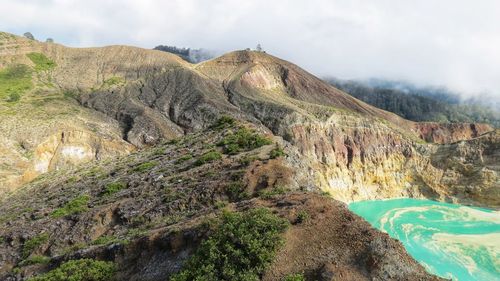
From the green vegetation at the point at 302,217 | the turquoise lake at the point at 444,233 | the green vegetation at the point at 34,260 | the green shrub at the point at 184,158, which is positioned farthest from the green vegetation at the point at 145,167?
the turquoise lake at the point at 444,233

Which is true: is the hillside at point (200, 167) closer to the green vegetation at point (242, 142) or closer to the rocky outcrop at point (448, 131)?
the green vegetation at point (242, 142)

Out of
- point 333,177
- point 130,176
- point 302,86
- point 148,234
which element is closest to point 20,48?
point 302,86

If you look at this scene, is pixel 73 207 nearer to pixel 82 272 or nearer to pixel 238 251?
pixel 82 272

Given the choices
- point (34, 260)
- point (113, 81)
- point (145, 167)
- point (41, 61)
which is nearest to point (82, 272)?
point (34, 260)

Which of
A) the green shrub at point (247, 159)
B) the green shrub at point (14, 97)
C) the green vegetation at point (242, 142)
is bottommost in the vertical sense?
the green shrub at point (14, 97)

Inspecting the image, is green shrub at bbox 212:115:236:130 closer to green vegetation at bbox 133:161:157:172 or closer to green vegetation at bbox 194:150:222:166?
green vegetation at bbox 133:161:157:172
